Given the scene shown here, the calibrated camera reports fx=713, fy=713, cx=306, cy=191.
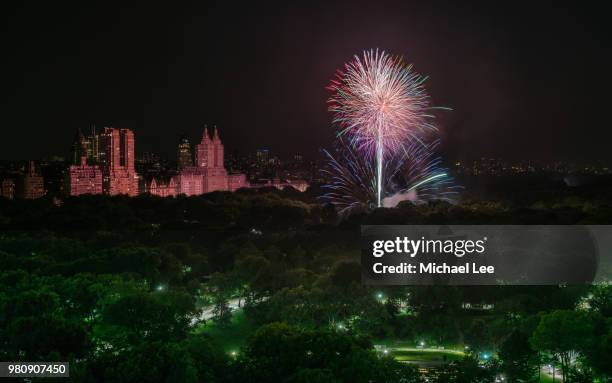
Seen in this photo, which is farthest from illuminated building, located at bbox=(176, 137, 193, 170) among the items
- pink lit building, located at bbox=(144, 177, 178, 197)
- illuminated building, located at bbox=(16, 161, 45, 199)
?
illuminated building, located at bbox=(16, 161, 45, 199)

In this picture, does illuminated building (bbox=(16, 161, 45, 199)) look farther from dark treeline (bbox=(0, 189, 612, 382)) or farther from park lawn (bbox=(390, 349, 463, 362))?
park lawn (bbox=(390, 349, 463, 362))

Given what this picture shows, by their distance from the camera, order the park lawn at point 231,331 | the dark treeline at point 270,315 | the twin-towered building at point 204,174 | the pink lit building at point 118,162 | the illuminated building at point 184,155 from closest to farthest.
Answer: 1. the dark treeline at point 270,315
2. the park lawn at point 231,331
3. the pink lit building at point 118,162
4. the twin-towered building at point 204,174
5. the illuminated building at point 184,155

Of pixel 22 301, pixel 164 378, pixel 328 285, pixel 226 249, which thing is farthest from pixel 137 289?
pixel 226 249

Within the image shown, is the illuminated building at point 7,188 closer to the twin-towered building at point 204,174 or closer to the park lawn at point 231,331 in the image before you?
the twin-towered building at point 204,174

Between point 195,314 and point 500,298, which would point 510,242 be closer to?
point 500,298

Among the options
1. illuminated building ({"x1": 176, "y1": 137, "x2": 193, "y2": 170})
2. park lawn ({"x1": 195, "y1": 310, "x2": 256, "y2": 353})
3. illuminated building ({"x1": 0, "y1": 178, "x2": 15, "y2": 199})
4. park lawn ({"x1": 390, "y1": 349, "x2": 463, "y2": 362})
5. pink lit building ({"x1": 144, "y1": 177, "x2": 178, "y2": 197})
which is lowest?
park lawn ({"x1": 390, "y1": 349, "x2": 463, "y2": 362})

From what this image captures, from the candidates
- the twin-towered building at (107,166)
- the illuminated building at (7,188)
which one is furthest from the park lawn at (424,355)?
the twin-towered building at (107,166)
